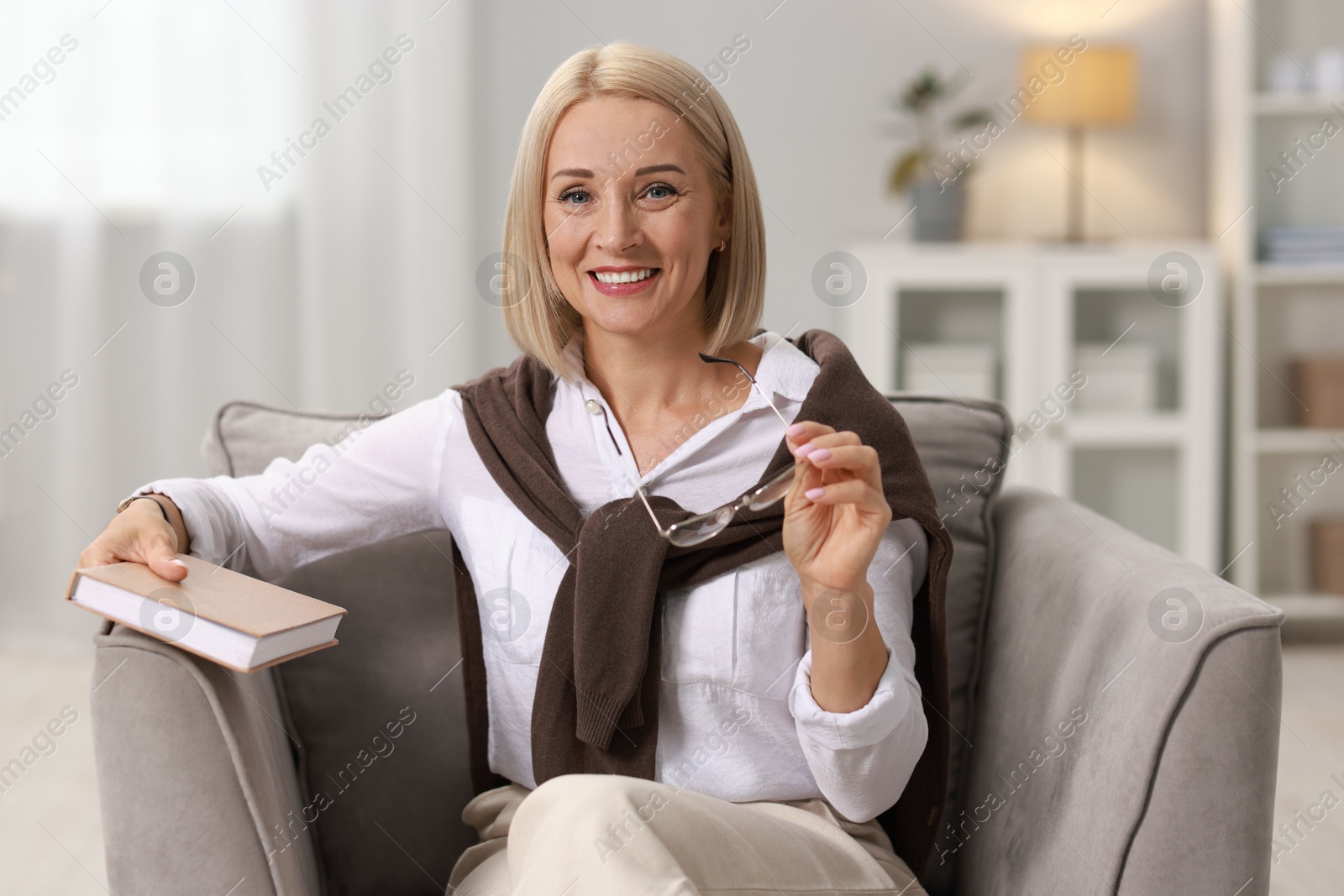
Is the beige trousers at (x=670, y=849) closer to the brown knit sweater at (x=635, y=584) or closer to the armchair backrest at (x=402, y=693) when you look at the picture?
the brown knit sweater at (x=635, y=584)

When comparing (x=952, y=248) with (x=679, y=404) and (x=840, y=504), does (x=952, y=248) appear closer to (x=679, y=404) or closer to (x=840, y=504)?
(x=679, y=404)

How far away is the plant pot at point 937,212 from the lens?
3.21m

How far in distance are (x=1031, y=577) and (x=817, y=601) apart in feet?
1.13

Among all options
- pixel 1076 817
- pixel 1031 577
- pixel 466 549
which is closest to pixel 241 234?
pixel 466 549

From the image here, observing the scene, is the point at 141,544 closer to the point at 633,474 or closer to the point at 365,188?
the point at 633,474

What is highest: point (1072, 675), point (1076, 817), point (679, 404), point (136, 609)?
point (679, 404)

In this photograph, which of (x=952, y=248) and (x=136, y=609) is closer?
(x=136, y=609)

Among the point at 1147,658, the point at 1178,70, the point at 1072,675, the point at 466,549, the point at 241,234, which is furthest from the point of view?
the point at 1178,70

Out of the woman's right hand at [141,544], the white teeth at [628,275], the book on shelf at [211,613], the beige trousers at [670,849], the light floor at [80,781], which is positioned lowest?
the light floor at [80,781]

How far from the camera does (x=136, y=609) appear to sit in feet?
3.13

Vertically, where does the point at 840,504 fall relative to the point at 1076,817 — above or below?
above

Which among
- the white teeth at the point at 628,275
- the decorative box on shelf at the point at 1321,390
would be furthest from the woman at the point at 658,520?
the decorative box on shelf at the point at 1321,390

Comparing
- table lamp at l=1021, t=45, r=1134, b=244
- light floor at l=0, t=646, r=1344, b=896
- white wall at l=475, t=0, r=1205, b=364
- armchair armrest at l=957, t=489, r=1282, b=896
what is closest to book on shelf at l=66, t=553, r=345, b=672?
armchair armrest at l=957, t=489, r=1282, b=896

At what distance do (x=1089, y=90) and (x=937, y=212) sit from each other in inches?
22.7
